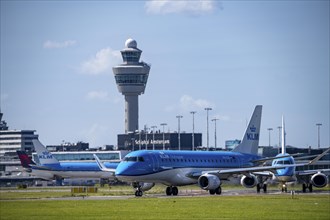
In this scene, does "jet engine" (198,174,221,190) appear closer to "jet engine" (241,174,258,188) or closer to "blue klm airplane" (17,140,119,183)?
"jet engine" (241,174,258,188)

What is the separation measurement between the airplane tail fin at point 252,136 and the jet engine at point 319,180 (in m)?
13.0

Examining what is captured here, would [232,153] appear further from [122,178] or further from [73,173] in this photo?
[73,173]

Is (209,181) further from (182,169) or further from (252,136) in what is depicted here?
(252,136)

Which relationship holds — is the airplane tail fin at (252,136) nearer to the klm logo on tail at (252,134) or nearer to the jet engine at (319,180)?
the klm logo on tail at (252,134)

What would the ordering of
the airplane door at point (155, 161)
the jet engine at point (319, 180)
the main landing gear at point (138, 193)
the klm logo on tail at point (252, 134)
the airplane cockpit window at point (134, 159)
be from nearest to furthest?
the main landing gear at point (138, 193) < the airplane cockpit window at point (134, 159) < the airplane door at point (155, 161) < the jet engine at point (319, 180) < the klm logo on tail at point (252, 134)

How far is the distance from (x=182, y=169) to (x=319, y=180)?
45.7 ft

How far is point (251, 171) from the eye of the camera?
79.6 m

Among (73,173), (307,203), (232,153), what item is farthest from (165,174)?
(73,173)

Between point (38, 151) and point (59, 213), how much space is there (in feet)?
262

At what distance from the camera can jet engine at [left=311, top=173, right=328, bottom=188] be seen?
3219 inches

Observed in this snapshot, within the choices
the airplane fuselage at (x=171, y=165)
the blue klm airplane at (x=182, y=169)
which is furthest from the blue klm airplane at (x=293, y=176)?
the airplane fuselage at (x=171, y=165)

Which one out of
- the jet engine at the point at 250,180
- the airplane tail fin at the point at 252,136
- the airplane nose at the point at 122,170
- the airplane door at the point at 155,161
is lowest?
the jet engine at the point at 250,180

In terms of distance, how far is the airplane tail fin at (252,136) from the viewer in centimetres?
9381

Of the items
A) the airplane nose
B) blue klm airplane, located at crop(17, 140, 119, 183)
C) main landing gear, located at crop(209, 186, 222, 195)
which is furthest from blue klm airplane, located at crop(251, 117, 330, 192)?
blue klm airplane, located at crop(17, 140, 119, 183)
